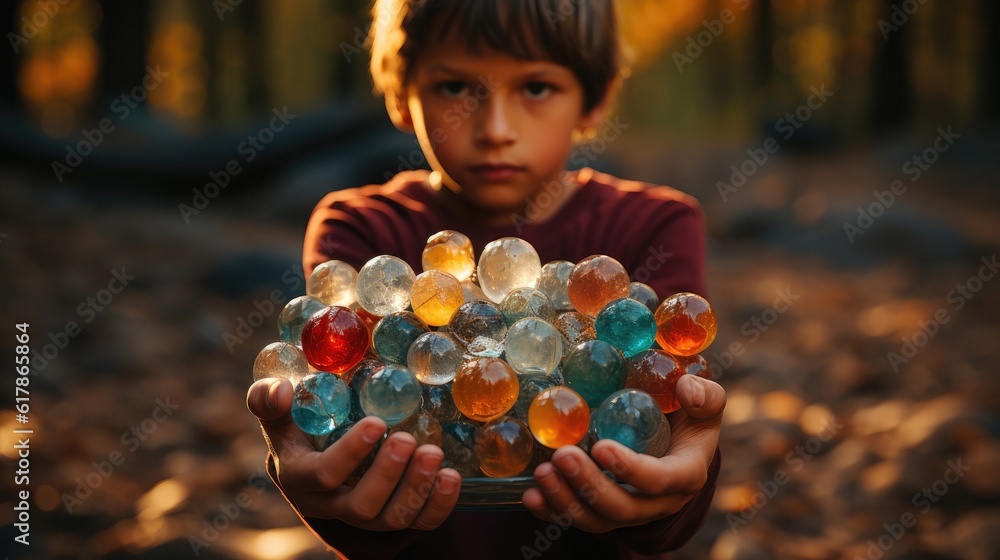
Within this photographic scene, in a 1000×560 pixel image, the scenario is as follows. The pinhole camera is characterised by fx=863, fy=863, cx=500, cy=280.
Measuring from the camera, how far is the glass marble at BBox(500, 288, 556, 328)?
1671 millimetres

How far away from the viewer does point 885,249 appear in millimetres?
7215

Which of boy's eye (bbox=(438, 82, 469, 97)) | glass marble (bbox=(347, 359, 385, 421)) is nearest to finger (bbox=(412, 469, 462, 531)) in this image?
glass marble (bbox=(347, 359, 385, 421))

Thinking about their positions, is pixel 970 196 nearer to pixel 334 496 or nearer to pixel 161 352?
pixel 161 352

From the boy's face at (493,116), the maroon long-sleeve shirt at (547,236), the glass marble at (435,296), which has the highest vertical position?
the boy's face at (493,116)

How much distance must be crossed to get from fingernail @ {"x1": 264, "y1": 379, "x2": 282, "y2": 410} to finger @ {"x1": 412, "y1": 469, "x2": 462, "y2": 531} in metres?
0.32

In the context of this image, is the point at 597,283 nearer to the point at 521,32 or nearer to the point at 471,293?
the point at 471,293

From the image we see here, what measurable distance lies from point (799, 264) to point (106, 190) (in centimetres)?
658

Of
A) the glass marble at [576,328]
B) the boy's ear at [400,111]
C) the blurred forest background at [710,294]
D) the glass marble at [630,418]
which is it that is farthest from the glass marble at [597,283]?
the blurred forest background at [710,294]

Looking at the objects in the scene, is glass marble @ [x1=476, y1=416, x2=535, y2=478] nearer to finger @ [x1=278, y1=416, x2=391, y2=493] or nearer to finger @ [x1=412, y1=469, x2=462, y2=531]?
finger @ [x1=412, y1=469, x2=462, y2=531]

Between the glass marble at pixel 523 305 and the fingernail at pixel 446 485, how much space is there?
38 centimetres

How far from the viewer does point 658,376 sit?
156 cm

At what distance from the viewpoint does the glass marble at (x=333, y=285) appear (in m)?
1.79

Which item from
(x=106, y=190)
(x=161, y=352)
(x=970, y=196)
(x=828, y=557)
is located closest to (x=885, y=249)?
(x=970, y=196)

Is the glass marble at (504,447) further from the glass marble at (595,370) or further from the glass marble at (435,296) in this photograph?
the glass marble at (435,296)
